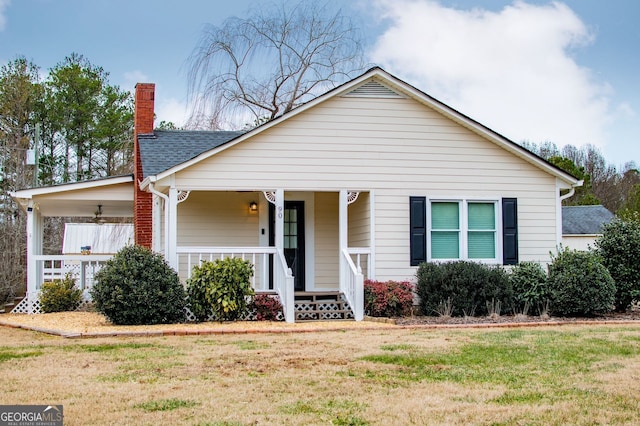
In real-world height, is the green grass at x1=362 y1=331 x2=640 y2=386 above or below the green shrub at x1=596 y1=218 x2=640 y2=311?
below

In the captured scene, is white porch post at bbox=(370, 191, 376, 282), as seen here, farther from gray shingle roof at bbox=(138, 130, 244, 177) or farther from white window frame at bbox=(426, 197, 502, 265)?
gray shingle roof at bbox=(138, 130, 244, 177)

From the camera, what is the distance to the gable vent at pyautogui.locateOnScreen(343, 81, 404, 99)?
15780 mm

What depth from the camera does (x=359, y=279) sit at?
46.4 feet

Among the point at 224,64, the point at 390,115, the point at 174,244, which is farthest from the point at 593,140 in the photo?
the point at 174,244

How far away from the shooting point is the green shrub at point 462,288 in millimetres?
14656

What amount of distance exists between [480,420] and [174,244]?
9.35 meters

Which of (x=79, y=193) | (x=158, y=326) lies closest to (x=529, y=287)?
(x=158, y=326)

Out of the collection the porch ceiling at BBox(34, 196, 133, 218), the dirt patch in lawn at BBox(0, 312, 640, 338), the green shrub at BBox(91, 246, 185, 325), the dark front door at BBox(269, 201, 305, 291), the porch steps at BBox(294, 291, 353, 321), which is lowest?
the dirt patch in lawn at BBox(0, 312, 640, 338)

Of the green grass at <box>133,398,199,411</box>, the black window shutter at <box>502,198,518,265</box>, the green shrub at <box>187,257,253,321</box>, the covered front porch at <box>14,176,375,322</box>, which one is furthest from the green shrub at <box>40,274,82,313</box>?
the green grass at <box>133,398,199,411</box>

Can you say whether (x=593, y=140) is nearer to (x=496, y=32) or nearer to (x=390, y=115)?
(x=496, y=32)

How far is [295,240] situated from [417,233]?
119 inches

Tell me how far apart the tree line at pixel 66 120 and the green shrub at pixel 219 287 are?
20.0 metres

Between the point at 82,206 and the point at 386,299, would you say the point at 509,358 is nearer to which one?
the point at 386,299

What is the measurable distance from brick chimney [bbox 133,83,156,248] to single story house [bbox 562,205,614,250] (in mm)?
22186
